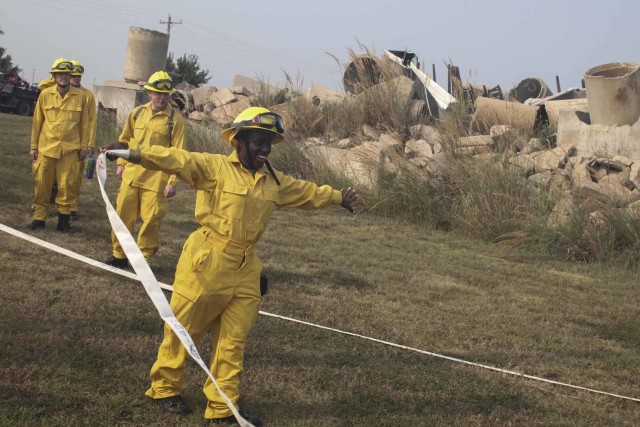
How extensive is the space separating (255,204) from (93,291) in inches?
112

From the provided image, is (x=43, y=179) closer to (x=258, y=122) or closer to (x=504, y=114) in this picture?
(x=258, y=122)

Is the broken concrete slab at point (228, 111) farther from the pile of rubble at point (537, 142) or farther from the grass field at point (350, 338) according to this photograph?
the grass field at point (350, 338)

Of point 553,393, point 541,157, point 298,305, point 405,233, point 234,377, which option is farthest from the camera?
point 541,157

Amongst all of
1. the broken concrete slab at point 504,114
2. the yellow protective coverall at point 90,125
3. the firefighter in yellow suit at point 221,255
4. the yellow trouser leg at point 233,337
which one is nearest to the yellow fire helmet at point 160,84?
the yellow protective coverall at point 90,125

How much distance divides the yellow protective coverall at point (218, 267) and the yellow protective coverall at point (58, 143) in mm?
5107

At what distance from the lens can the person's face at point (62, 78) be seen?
9.27 m

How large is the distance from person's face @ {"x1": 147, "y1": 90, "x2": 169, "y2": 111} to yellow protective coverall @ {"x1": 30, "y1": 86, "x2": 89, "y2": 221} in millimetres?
1684

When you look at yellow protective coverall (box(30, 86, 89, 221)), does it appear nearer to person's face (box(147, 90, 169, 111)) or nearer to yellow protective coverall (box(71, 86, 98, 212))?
yellow protective coverall (box(71, 86, 98, 212))

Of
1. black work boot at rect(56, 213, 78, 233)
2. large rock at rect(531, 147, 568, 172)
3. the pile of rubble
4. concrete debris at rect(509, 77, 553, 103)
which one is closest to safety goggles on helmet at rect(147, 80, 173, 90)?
black work boot at rect(56, 213, 78, 233)

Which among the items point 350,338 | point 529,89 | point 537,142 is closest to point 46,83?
point 350,338

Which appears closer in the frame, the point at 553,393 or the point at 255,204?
the point at 255,204

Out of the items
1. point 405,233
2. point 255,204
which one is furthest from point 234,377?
point 405,233

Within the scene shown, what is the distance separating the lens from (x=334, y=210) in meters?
13.7

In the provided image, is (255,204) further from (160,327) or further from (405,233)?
(405,233)
